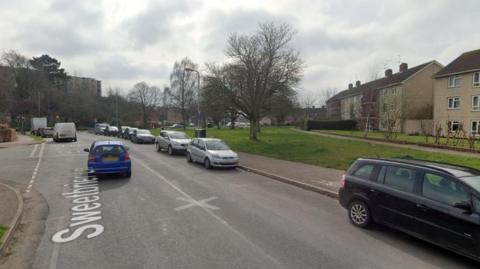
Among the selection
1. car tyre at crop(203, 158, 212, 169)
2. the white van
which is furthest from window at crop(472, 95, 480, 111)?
the white van

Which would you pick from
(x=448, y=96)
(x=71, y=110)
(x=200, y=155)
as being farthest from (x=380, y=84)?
(x=71, y=110)

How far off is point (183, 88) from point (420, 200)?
198ft

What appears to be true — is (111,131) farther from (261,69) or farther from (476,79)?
(476,79)

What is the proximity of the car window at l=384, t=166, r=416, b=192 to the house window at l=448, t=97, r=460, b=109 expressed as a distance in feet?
118

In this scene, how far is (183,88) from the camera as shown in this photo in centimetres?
6338

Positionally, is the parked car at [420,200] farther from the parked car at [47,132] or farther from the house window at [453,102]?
the parked car at [47,132]

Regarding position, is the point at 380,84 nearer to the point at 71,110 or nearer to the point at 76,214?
the point at 76,214

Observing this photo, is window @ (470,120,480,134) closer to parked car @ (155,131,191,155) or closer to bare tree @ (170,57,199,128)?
parked car @ (155,131,191,155)

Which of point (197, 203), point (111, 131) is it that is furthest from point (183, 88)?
point (197, 203)

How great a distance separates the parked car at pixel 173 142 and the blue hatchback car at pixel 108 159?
8.14 metres

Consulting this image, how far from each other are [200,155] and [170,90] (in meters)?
53.1

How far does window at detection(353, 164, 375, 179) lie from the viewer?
6891mm

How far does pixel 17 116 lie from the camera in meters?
70.4

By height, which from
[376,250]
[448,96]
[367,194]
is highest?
[448,96]
